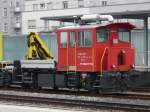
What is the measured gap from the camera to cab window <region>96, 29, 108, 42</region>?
21781mm

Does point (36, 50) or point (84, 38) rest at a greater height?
point (84, 38)

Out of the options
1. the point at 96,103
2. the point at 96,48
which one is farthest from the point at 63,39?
the point at 96,103

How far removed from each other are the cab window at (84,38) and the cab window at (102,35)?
35cm

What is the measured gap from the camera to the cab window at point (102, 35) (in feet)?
71.5

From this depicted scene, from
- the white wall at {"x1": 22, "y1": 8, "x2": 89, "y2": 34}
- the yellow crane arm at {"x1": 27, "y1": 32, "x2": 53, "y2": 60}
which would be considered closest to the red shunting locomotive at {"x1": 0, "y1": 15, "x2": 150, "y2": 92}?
the yellow crane arm at {"x1": 27, "y1": 32, "x2": 53, "y2": 60}

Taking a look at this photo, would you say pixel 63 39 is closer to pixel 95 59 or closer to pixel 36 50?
pixel 95 59

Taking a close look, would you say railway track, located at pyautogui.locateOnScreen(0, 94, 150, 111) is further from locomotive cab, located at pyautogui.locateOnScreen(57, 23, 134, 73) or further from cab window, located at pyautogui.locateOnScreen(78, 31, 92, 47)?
cab window, located at pyautogui.locateOnScreen(78, 31, 92, 47)

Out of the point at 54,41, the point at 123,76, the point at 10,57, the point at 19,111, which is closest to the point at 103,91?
the point at 123,76

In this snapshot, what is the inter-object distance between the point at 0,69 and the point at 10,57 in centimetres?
788

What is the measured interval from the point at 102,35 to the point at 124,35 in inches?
51.6

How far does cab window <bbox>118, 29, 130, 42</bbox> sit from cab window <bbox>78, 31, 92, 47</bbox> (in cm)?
148

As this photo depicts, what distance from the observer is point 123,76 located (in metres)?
21.8

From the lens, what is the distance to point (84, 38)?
21891mm

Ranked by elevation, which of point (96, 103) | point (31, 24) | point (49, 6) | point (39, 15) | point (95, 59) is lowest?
point (96, 103)
